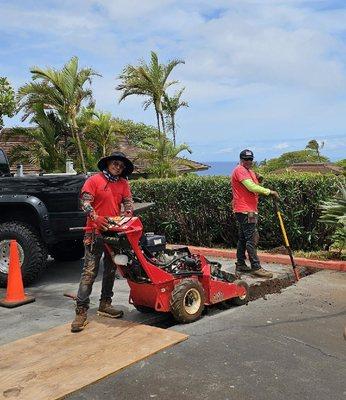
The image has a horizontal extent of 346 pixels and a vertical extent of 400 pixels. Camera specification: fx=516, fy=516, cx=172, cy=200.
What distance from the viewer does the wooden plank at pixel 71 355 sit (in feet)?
12.9

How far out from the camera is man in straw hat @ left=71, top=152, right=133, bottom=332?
17.1ft

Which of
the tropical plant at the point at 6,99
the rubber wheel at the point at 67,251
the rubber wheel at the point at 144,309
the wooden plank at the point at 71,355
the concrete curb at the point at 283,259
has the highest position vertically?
the tropical plant at the point at 6,99

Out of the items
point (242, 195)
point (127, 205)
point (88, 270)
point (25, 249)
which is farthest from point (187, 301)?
point (25, 249)

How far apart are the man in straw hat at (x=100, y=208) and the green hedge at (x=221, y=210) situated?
12.8 feet

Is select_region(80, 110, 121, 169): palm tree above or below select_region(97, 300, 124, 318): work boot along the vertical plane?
above

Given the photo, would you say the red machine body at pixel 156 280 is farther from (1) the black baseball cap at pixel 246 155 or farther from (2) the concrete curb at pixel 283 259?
(2) the concrete curb at pixel 283 259

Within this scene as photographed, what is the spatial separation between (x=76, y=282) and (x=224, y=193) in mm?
3398

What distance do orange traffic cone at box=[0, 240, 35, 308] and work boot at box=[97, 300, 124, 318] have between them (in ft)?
3.74

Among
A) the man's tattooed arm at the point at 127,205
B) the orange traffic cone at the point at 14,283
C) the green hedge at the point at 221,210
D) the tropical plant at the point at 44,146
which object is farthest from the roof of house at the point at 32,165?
the man's tattooed arm at the point at 127,205

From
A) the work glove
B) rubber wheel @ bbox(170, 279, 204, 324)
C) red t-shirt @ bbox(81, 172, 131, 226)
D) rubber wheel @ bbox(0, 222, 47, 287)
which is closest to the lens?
the work glove

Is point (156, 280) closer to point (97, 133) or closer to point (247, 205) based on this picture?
point (247, 205)

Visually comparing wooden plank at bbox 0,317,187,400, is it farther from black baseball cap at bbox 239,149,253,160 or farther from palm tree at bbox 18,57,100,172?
palm tree at bbox 18,57,100,172

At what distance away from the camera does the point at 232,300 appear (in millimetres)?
5953

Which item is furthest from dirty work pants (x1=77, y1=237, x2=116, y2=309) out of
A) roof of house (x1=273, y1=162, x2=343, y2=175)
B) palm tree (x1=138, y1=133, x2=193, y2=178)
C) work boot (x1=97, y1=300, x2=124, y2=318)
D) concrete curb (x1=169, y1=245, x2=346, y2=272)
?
palm tree (x1=138, y1=133, x2=193, y2=178)
